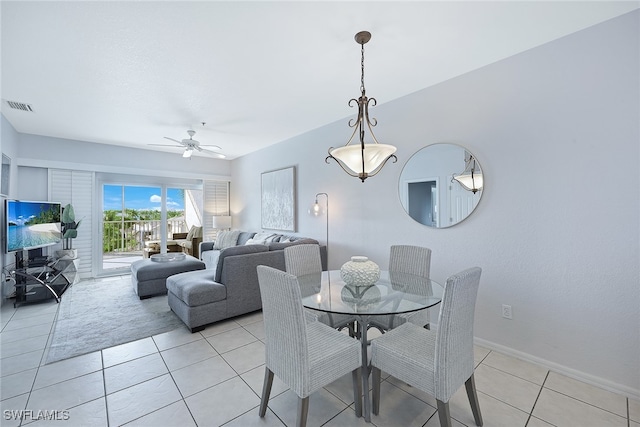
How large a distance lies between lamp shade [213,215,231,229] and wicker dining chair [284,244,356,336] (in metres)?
4.10

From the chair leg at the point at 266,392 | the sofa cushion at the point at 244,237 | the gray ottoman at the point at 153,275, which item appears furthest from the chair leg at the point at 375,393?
the sofa cushion at the point at 244,237

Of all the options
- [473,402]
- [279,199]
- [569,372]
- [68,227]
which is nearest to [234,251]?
[279,199]

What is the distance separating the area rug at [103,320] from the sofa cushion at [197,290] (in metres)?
0.39

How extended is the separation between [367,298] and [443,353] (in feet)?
1.96

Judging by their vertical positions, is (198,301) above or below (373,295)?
below

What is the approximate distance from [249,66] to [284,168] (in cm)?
252

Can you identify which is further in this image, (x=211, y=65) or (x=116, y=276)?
(x=116, y=276)

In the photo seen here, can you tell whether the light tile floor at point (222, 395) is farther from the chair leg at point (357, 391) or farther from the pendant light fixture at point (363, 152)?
the pendant light fixture at point (363, 152)

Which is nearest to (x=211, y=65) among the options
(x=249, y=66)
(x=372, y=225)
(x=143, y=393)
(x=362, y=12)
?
(x=249, y=66)

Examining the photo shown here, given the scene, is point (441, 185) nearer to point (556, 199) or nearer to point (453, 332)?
point (556, 199)

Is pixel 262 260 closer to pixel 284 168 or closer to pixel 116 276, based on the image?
pixel 284 168

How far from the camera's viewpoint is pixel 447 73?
2.60m

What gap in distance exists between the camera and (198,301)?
283 centimetres

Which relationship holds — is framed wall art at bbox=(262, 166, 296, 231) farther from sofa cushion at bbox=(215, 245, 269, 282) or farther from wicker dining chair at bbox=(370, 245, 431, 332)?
wicker dining chair at bbox=(370, 245, 431, 332)
